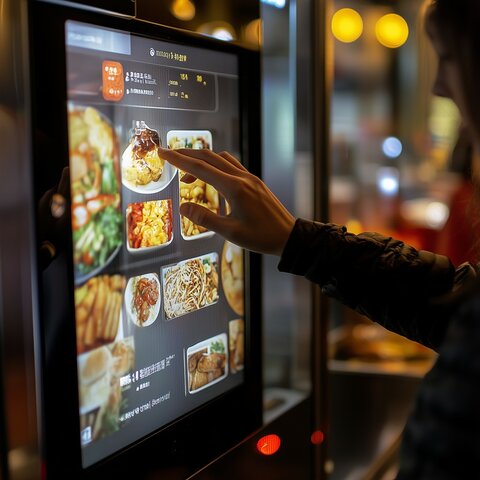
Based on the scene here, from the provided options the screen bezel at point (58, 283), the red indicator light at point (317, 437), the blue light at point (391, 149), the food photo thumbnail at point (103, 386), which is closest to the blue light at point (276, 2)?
the screen bezel at point (58, 283)

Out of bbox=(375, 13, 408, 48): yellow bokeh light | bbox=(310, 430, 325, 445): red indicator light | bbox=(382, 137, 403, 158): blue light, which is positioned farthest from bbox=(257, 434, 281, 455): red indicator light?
bbox=(375, 13, 408, 48): yellow bokeh light

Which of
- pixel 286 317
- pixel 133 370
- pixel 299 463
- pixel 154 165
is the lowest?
pixel 299 463

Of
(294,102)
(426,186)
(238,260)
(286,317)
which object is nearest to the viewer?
(238,260)

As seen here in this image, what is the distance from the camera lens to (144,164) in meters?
1.22

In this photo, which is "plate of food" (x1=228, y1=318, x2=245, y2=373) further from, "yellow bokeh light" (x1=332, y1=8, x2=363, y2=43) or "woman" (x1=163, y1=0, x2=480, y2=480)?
"yellow bokeh light" (x1=332, y1=8, x2=363, y2=43)

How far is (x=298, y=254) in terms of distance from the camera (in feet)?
4.04

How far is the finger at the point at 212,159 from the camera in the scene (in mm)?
1247

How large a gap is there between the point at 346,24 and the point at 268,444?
8.73 feet

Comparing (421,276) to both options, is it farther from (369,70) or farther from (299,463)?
(369,70)

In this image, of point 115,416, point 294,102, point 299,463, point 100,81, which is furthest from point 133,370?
point 294,102

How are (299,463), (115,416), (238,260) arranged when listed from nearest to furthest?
1. (115,416)
2. (238,260)
3. (299,463)

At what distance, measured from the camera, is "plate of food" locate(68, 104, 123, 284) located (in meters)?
1.07

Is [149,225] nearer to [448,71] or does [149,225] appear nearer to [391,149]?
[448,71]

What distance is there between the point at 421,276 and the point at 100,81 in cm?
61
